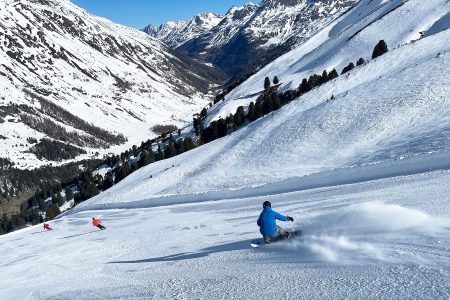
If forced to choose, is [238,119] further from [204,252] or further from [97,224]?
[204,252]

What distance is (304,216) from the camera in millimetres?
16375

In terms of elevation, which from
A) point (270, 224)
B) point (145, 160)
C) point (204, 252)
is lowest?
point (204, 252)

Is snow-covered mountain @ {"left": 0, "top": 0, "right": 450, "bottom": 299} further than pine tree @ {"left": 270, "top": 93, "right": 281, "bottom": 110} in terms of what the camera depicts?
No

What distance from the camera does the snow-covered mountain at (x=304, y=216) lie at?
9.64m

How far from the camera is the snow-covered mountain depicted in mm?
9641

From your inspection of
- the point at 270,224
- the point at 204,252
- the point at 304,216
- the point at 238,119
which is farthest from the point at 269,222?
the point at 238,119

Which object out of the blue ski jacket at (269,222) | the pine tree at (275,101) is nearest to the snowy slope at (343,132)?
the blue ski jacket at (269,222)

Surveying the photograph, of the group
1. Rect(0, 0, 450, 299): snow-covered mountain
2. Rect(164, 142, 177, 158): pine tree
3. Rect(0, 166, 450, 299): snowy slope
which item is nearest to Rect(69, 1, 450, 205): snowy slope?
Rect(0, 0, 450, 299): snow-covered mountain

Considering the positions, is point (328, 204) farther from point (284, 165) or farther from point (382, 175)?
point (284, 165)

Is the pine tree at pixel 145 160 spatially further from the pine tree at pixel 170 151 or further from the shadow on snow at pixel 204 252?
the shadow on snow at pixel 204 252

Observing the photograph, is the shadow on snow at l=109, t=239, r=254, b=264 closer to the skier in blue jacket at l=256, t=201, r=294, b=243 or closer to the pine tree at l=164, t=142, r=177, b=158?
the skier in blue jacket at l=256, t=201, r=294, b=243

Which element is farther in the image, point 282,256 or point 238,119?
point 238,119

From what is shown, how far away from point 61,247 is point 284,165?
18204 millimetres

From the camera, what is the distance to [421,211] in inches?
474
